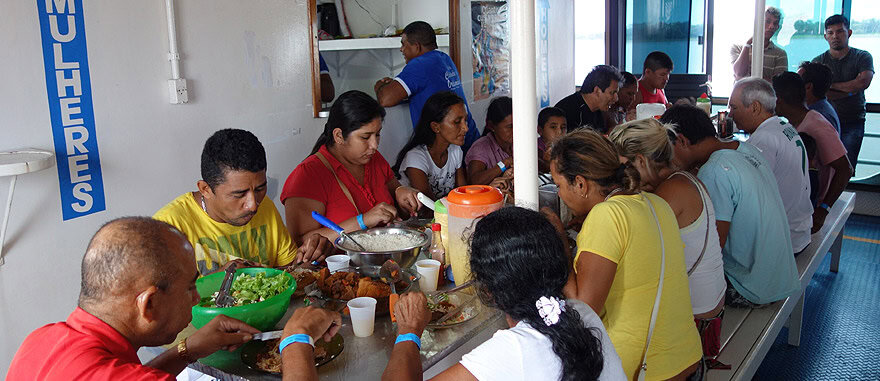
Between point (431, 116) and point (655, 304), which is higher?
point (431, 116)

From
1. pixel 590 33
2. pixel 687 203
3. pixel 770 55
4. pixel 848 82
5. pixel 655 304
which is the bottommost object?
pixel 655 304

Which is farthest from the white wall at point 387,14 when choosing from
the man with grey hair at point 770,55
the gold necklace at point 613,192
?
the gold necklace at point 613,192

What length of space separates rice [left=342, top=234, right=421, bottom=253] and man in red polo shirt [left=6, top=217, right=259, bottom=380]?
3.04 ft

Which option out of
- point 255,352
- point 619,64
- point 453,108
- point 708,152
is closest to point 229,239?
point 255,352

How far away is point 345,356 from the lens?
1765 mm

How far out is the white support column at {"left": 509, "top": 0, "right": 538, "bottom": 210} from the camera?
224cm

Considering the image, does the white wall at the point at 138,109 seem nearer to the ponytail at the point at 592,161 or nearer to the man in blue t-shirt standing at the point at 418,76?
the man in blue t-shirt standing at the point at 418,76

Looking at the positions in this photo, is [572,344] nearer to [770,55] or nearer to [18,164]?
[18,164]

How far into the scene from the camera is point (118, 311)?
4.57 ft

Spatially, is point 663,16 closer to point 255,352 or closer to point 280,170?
point 280,170

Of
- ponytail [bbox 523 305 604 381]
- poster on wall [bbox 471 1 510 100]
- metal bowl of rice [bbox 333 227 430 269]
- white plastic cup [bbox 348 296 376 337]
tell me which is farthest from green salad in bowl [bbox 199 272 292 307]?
poster on wall [bbox 471 1 510 100]

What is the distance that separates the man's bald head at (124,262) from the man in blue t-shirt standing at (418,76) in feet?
10.9

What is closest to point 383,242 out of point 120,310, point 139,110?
point 120,310

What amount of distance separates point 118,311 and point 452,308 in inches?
38.0
